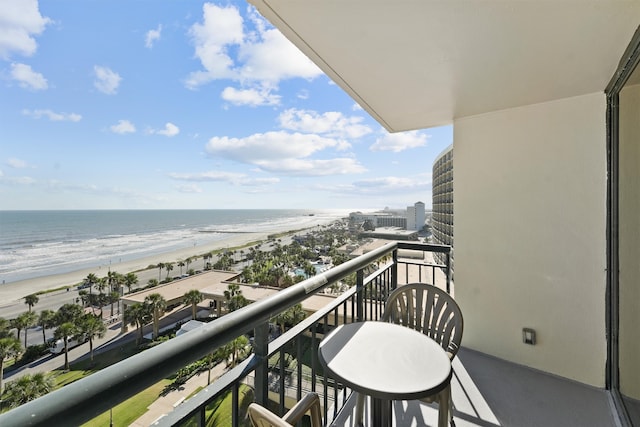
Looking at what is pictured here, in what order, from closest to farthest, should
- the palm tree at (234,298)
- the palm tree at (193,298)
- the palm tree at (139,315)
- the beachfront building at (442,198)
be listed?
the palm tree at (234,298)
the palm tree at (139,315)
the palm tree at (193,298)
the beachfront building at (442,198)

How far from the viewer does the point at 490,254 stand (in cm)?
261

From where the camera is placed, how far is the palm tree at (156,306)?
12383mm

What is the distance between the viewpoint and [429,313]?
5.79ft

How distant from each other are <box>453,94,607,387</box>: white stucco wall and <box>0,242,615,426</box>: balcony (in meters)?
0.24

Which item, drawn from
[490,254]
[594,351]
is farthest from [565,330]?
[490,254]

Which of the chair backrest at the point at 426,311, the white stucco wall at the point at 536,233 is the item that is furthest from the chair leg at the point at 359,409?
the white stucco wall at the point at 536,233

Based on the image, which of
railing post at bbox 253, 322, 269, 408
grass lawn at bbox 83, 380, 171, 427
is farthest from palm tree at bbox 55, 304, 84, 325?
railing post at bbox 253, 322, 269, 408

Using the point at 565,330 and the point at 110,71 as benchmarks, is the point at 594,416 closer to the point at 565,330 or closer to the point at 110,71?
the point at 565,330

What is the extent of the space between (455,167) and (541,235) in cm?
95

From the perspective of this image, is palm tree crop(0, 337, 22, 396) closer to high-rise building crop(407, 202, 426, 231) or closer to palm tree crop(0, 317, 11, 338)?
→ palm tree crop(0, 317, 11, 338)

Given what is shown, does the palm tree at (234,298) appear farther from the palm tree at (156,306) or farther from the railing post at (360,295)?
the railing post at (360,295)

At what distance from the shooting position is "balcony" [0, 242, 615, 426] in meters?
0.50

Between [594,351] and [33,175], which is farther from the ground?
[33,175]

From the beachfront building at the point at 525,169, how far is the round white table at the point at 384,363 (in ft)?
0.98
